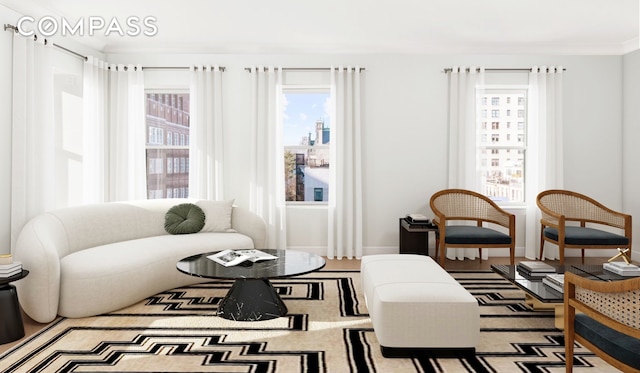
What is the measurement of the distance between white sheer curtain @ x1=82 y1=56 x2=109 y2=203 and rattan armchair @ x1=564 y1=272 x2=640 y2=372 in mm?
5005

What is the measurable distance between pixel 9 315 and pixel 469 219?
4.56m

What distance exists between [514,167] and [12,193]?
18.5ft

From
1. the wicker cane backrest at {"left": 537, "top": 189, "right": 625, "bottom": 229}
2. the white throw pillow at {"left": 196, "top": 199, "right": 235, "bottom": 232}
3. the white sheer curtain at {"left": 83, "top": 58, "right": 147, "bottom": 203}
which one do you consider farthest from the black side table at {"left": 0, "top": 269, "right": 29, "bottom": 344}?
the wicker cane backrest at {"left": 537, "top": 189, "right": 625, "bottom": 229}

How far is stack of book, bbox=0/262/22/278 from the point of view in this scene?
3135mm

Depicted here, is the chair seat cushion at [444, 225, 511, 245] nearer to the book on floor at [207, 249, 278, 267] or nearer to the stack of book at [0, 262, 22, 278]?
the book on floor at [207, 249, 278, 267]

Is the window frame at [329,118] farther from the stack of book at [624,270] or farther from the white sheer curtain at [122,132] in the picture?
the stack of book at [624,270]

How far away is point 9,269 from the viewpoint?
3158 millimetres

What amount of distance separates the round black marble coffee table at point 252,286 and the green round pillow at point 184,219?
1264 millimetres

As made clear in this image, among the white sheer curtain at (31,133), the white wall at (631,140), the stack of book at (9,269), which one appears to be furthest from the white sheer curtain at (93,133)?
the white wall at (631,140)

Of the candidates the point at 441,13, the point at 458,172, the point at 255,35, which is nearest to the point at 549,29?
the point at 441,13

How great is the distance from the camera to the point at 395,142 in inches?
235

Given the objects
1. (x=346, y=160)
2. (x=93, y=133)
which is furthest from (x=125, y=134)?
(x=346, y=160)

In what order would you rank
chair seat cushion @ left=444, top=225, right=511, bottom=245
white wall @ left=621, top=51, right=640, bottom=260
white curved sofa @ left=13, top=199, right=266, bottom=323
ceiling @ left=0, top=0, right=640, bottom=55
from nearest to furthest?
white curved sofa @ left=13, top=199, right=266, bottom=323 < ceiling @ left=0, top=0, right=640, bottom=55 < chair seat cushion @ left=444, top=225, right=511, bottom=245 < white wall @ left=621, top=51, right=640, bottom=260

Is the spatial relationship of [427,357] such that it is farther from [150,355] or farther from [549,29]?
[549,29]
